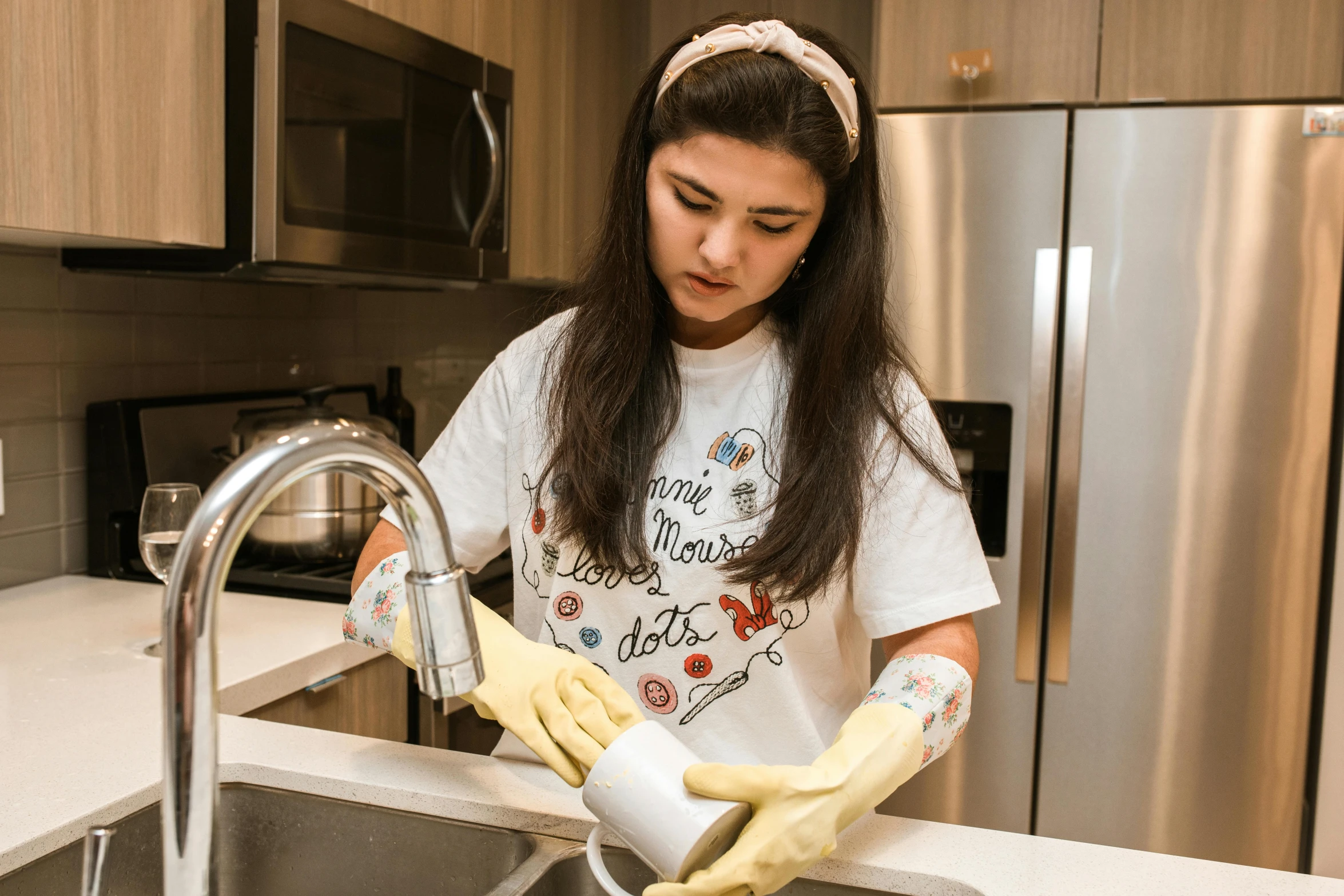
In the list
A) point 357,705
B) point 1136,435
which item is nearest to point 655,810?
point 357,705

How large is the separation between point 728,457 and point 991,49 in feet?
4.17

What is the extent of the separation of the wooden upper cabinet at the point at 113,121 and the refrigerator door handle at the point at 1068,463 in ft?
4.22

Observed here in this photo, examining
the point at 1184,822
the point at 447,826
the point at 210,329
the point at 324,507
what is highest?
the point at 210,329

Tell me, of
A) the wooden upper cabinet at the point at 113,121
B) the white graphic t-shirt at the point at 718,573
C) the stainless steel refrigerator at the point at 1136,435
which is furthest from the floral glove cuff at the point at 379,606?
the stainless steel refrigerator at the point at 1136,435

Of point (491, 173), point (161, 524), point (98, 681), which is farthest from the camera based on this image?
point (491, 173)

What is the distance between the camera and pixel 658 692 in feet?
3.41

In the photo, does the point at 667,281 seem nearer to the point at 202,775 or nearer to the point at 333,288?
the point at 202,775

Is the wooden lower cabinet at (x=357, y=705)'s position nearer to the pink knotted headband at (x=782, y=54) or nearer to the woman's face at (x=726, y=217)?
the woman's face at (x=726, y=217)

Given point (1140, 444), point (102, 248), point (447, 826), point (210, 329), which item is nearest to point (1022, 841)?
point (447, 826)

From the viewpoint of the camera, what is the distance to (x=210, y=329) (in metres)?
1.93

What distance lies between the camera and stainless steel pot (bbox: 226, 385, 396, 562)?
172 centimetres

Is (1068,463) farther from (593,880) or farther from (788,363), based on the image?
(593,880)

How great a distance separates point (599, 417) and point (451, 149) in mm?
997

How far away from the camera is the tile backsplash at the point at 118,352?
5.27 ft
